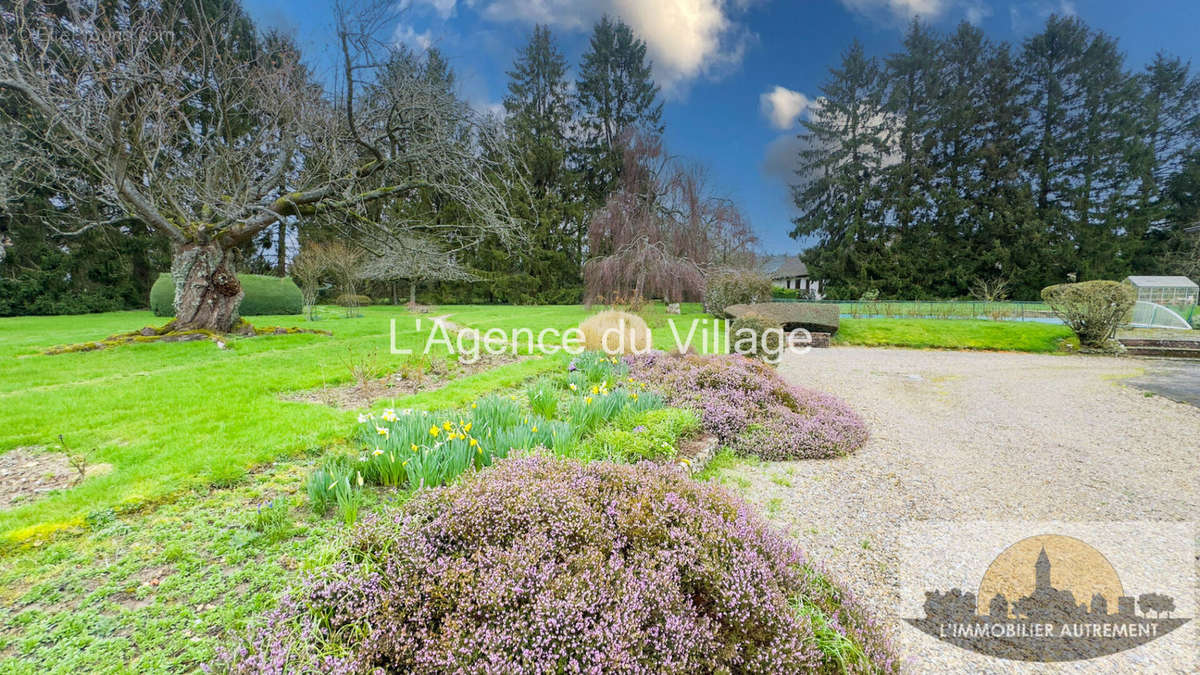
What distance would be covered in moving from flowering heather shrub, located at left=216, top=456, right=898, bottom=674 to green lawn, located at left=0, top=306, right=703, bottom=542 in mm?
1753

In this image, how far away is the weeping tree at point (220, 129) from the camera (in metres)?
6.37

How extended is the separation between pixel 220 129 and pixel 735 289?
1451 centimetres

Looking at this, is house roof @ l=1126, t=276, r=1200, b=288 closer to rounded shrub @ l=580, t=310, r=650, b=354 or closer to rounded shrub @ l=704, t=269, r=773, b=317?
rounded shrub @ l=704, t=269, r=773, b=317

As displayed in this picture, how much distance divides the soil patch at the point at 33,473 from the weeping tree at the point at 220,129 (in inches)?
196

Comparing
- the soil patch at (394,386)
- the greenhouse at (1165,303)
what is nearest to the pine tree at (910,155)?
the greenhouse at (1165,303)

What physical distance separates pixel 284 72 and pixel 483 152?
3.79m

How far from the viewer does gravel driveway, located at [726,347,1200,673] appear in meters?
2.05

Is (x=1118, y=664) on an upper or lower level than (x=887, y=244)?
lower

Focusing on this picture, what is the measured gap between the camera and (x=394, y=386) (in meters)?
5.22

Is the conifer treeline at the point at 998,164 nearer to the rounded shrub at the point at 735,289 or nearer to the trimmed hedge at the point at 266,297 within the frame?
the rounded shrub at the point at 735,289

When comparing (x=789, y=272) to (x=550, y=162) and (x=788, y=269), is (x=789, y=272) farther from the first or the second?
(x=550, y=162)

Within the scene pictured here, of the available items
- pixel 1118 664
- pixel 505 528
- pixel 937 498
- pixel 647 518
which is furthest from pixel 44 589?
pixel 937 498

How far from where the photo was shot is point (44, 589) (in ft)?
5.26

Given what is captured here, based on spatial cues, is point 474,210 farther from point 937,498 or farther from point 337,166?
point 937,498
